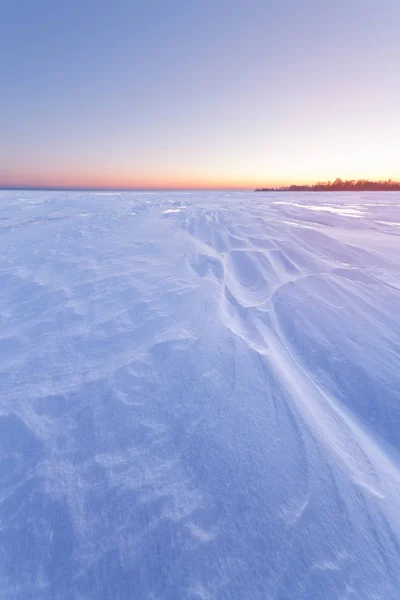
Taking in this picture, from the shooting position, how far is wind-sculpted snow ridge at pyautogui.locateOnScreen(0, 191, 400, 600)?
976 millimetres

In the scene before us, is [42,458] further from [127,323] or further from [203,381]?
[127,323]

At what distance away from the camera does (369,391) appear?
1.77 meters

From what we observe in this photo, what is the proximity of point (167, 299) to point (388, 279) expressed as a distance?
2727 millimetres

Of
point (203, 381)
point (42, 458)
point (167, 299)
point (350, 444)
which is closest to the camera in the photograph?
point (42, 458)

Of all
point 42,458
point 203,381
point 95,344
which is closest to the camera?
point 42,458

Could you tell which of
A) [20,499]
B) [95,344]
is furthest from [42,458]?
[95,344]

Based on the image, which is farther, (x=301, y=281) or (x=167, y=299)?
(x=301, y=281)

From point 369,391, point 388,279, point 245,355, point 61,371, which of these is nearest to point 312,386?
point 369,391

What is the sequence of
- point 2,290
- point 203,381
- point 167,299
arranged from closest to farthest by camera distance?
point 203,381
point 167,299
point 2,290

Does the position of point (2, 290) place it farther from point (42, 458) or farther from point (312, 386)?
point (312, 386)

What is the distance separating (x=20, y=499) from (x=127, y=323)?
1426 millimetres

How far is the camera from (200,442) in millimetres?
1371

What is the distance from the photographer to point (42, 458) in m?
1.31

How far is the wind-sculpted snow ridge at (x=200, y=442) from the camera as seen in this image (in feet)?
3.20
